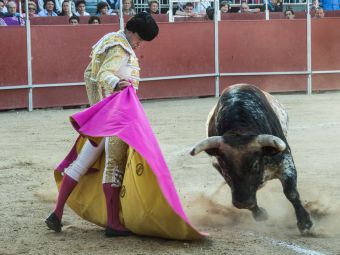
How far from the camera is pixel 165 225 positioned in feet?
12.7

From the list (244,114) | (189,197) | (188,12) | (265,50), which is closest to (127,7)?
(188,12)

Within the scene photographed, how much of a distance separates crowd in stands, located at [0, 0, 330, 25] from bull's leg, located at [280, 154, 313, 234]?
6.59m

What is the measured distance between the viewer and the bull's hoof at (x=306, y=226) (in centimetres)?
417

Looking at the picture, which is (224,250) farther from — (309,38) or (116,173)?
(309,38)

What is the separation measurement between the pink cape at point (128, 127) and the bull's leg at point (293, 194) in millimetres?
726

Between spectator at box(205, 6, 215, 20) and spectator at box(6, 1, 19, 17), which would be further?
spectator at box(205, 6, 215, 20)

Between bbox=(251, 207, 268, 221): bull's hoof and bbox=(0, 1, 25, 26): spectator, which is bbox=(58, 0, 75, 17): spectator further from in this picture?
bbox=(251, 207, 268, 221): bull's hoof

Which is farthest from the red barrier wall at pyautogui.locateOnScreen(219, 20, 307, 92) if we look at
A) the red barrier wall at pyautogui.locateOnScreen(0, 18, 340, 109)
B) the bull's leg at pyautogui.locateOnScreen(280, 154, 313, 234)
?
the bull's leg at pyautogui.locateOnScreen(280, 154, 313, 234)

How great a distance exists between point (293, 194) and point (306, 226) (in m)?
0.22

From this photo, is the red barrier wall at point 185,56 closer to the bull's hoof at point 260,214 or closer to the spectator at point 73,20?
the spectator at point 73,20

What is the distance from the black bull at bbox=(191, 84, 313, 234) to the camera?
405 cm

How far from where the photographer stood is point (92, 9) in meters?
13.0

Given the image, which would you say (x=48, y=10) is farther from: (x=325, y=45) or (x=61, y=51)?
(x=325, y=45)

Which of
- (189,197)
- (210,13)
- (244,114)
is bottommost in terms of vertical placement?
(189,197)
